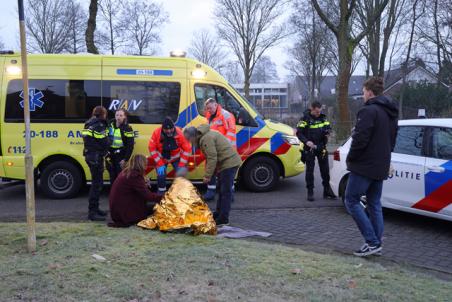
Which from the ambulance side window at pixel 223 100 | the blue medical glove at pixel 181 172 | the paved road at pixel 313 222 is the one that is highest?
the ambulance side window at pixel 223 100

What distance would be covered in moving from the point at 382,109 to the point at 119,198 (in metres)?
3.44

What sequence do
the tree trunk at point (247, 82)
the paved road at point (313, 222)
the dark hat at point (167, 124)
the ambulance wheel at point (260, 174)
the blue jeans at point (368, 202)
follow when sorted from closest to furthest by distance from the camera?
the blue jeans at point (368, 202) < the paved road at point (313, 222) < the dark hat at point (167, 124) < the ambulance wheel at point (260, 174) < the tree trunk at point (247, 82)

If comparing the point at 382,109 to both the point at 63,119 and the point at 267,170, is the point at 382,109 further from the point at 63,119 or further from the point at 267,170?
the point at 63,119

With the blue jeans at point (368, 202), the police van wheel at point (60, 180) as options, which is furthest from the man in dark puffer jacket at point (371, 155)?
the police van wheel at point (60, 180)

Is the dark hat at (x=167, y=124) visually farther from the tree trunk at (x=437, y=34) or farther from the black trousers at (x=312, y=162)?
the tree trunk at (x=437, y=34)

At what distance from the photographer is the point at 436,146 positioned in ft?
20.0

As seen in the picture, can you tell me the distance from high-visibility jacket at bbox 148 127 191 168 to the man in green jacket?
1642 mm

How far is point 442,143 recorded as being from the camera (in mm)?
6055

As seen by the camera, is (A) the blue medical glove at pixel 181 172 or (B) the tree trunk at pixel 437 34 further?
(B) the tree trunk at pixel 437 34

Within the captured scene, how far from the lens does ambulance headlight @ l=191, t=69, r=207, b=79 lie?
28.3ft

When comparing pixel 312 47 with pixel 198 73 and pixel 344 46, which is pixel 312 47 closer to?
pixel 344 46

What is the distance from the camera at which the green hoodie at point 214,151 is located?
6.02m

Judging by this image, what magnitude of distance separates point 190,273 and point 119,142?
4000mm

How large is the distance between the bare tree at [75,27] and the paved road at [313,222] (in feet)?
96.1
